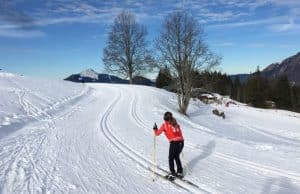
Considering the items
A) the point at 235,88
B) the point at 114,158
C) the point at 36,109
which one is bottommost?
the point at 114,158

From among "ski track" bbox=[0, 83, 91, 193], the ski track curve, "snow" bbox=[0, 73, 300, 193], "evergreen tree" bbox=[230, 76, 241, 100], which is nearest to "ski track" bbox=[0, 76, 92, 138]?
"snow" bbox=[0, 73, 300, 193]

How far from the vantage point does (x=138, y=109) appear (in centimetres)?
2697

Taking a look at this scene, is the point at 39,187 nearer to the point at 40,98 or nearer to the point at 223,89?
the point at 40,98

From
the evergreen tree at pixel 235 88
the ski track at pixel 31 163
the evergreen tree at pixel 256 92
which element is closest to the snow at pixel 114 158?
the ski track at pixel 31 163

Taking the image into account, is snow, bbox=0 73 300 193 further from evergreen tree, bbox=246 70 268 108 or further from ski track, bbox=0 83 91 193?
evergreen tree, bbox=246 70 268 108

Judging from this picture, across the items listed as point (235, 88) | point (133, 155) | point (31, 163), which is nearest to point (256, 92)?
point (235, 88)

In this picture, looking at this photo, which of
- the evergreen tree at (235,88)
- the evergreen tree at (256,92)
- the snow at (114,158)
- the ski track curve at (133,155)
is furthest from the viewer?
the evergreen tree at (235,88)

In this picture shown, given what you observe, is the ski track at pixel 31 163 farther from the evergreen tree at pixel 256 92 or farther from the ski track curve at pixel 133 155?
the evergreen tree at pixel 256 92

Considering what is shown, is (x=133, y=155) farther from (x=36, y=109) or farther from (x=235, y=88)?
(x=235, y=88)

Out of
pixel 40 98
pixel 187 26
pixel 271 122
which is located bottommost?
pixel 271 122

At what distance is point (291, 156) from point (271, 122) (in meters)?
22.7

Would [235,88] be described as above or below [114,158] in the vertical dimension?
above

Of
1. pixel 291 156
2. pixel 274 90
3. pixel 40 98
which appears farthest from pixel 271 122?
pixel 274 90

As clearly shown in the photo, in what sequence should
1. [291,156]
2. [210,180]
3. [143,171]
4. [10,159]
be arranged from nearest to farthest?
1. [210,180]
2. [143,171]
3. [10,159]
4. [291,156]
